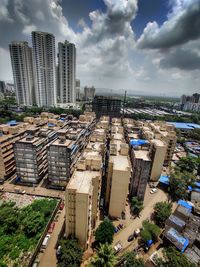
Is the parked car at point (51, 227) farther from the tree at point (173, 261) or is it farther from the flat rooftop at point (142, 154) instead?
the flat rooftop at point (142, 154)

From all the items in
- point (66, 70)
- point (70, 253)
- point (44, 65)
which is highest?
point (44, 65)

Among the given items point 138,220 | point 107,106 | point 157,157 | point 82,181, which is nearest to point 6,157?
point 82,181

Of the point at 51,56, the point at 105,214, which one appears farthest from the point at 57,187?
the point at 51,56

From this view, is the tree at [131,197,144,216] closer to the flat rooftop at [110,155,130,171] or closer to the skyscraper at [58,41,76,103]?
the flat rooftop at [110,155,130,171]

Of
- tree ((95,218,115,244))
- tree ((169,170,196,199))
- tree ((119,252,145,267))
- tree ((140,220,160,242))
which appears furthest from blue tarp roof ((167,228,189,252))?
tree ((169,170,196,199))

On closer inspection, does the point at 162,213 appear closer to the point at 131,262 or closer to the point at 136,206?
the point at 136,206

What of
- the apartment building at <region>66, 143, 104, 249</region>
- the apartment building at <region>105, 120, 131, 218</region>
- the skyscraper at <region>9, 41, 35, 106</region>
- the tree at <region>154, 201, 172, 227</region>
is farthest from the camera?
the skyscraper at <region>9, 41, 35, 106</region>

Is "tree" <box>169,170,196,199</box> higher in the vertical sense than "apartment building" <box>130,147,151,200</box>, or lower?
lower

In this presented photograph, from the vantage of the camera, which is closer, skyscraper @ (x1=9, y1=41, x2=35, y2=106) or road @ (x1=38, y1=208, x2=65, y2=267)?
road @ (x1=38, y1=208, x2=65, y2=267)
